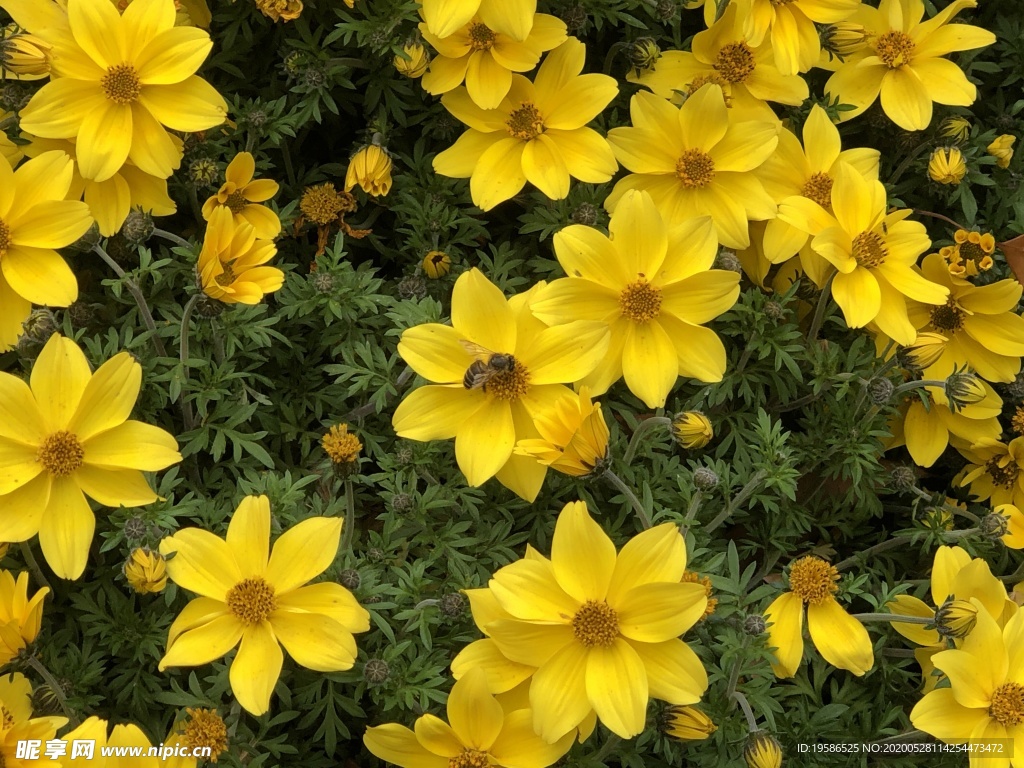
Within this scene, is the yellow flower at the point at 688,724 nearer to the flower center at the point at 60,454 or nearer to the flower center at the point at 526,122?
the flower center at the point at 60,454

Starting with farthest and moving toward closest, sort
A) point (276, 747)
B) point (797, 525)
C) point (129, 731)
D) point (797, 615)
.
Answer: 1. point (797, 525)
2. point (797, 615)
3. point (276, 747)
4. point (129, 731)

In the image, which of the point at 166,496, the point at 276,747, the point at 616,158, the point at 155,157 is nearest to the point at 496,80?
the point at 616,158

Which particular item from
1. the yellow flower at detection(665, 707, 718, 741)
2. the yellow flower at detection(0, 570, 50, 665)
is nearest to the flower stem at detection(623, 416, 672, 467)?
the yellow flower at detection(665, 707, 718, 741)

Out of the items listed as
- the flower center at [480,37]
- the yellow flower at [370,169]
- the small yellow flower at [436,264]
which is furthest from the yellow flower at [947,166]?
the yellow flower at [370,169]

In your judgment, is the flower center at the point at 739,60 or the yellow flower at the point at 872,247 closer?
the yellow flower at the point at 872,247

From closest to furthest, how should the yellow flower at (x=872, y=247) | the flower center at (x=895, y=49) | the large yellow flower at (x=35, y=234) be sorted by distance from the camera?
the large yellow flower at (x=35, y=234)
the yellow flower at (x=872, y=247)
the flower center at (x=895, y=49)

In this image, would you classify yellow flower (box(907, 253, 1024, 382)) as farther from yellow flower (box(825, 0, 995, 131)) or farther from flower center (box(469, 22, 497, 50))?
flower center (box(469, 22, 497, 50))

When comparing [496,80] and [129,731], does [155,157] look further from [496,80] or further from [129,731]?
[129,731]
